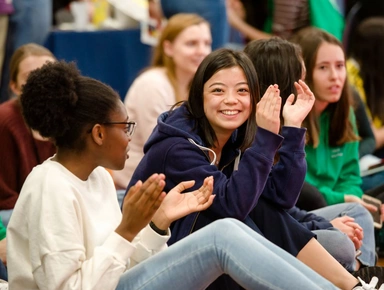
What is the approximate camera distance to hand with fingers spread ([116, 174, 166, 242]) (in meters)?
2.09

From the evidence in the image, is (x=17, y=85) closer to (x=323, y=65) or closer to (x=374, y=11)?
(x=323, y=65)

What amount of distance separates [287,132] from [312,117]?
861 millimetres

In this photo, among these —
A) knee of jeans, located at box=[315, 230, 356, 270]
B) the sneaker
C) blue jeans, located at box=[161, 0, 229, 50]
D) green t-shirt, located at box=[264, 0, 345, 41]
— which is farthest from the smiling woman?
green t-shirt, located at box=[264, 0, 345, 41]

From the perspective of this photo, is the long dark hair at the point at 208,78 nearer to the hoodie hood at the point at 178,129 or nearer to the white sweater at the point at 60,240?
the hoodie hood at the point at 178,129

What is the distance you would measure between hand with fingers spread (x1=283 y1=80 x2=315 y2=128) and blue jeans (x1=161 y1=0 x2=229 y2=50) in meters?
1.93

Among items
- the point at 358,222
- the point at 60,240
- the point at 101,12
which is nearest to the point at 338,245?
the point at 358,222

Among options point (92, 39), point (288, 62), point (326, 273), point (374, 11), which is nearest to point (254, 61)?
point (288, 62)

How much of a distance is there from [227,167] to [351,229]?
0.57 metres

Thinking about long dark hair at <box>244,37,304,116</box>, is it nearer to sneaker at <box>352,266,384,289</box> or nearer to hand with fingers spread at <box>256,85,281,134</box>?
hand with fingers spread at <box>256,85,281,134</box>

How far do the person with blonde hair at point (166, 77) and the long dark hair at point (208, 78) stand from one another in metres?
1.12

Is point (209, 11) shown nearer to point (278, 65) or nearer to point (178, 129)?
point (278, 65)

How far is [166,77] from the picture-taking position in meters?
4.02

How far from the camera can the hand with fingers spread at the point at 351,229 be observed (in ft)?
10.0

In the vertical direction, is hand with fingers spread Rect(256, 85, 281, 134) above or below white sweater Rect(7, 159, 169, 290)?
above
